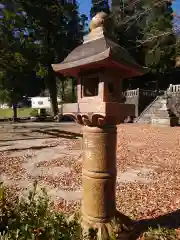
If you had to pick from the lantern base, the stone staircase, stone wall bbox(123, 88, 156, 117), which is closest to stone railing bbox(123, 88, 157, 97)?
stone wall bbox(123, 88, 156, 117)

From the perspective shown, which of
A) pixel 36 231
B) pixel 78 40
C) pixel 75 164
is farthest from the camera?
pixel 78 40

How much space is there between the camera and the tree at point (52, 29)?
29.5 metres

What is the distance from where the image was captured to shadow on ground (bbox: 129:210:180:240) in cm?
421

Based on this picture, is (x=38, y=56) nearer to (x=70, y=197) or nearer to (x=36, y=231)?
(x=70, y=197)

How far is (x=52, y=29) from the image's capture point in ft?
103

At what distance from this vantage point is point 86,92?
12.9 ft

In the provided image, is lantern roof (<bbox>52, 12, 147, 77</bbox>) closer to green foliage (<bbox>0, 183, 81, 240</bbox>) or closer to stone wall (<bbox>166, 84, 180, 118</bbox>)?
green foliage (<bbox>0, 183, 81, 240</bbox>)

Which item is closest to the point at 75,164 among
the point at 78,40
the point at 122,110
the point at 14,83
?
the point at 122,110

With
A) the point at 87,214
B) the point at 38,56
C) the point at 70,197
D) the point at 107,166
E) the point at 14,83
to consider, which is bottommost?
the point at 70,197

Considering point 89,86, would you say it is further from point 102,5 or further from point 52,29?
point 52,29

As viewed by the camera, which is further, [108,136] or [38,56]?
[38,56]

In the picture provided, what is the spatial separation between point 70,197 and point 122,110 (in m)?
3.41

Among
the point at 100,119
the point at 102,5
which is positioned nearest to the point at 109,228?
the point at 100,119

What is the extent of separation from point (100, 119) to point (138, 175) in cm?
496
